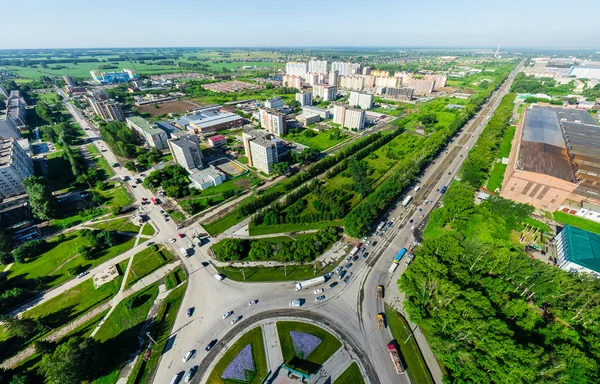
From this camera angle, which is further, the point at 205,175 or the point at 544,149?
the point at 205,175

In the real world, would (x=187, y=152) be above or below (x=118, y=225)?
above

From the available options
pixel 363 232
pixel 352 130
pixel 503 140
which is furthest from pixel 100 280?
pixel 503 140

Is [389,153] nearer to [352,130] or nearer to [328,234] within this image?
Answer: [352,130]

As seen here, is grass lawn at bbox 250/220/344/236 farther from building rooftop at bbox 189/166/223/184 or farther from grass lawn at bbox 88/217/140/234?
grass lawn at bbox 88/217/140/234

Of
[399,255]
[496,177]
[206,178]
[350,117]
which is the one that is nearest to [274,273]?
[399,255]

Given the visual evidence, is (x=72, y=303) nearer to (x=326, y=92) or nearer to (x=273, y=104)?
(x=273, y=104)

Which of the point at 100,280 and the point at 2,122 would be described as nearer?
the point at 100,280

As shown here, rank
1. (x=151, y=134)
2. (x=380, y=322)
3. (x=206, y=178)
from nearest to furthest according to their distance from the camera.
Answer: (x=380, y=322)
(x=206, y=178)
(x=151, y=134)

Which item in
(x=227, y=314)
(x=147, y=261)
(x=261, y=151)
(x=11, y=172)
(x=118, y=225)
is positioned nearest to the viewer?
(x=227, y=314)

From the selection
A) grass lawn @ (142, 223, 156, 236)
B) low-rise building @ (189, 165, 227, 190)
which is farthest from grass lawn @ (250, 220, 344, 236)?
low-rise building @ (189, 165, 227, 190)
